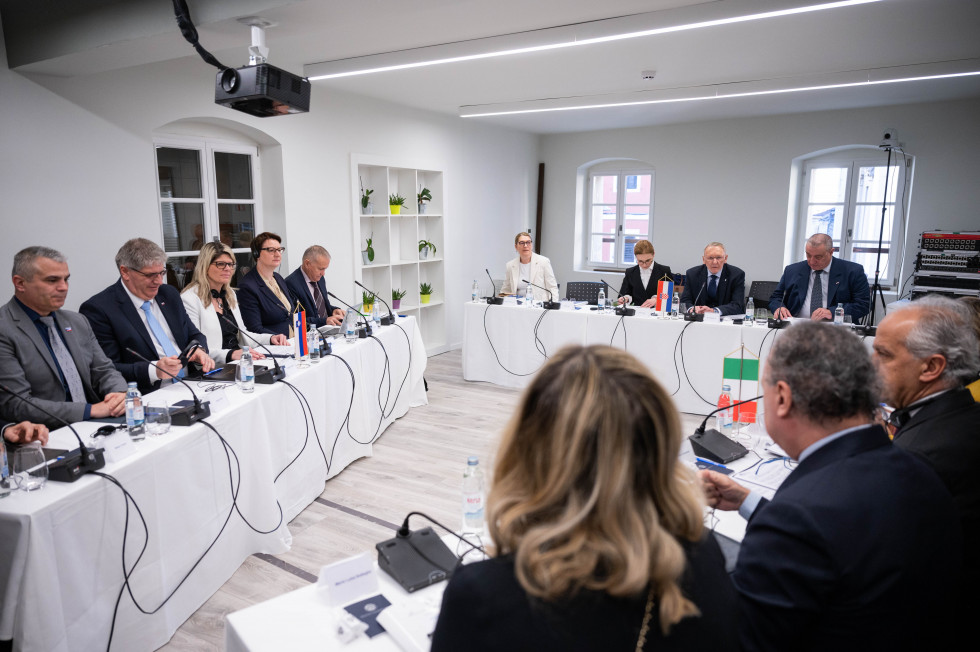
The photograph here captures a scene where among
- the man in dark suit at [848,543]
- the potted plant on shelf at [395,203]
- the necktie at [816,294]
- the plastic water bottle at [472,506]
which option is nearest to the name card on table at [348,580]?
the plastic water bottle at [472,506]

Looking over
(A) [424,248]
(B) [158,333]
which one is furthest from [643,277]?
(B) [158,333]

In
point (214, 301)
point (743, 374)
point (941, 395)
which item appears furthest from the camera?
point (214, 301)

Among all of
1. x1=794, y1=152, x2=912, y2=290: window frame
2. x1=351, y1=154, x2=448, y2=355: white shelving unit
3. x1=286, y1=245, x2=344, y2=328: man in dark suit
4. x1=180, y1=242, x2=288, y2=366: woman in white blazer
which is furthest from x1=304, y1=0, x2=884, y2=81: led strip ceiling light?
x1=794, y1=152, x2=912, y2=290: window frame

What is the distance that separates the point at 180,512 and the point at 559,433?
2162 mm

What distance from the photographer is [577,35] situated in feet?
11.5

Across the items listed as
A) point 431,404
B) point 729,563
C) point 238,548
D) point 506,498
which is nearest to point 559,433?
point 506,498

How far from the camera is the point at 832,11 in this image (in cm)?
341

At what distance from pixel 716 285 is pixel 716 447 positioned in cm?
342

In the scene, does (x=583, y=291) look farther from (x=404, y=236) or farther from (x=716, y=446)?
(x=716, y=446)

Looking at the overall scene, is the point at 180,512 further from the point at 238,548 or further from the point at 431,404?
the point at 431,404

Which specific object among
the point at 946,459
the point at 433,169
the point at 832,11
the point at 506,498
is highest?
the point at 832,11

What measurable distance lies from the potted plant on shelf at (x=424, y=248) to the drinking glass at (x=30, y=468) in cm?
520

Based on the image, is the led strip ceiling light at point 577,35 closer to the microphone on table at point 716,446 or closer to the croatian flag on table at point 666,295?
the croatian flag on table at point 666,295

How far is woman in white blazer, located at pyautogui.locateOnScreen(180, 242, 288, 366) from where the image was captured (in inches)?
144
